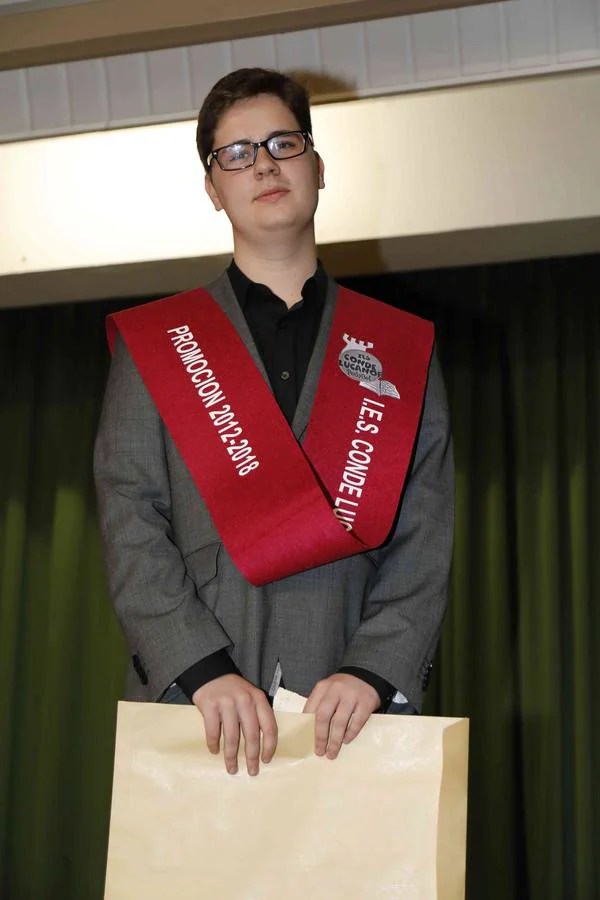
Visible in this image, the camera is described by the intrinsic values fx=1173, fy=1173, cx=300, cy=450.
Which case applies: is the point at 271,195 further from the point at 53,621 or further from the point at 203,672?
the point at 53,621

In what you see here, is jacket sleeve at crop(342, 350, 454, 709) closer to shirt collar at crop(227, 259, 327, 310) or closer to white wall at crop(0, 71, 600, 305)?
shirt collar at crop(227, 259, 327, 310)

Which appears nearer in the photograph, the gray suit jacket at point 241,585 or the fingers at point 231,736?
the fingers at point 231,736

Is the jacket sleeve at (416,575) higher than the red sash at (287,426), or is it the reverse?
the red sash at (287,426)

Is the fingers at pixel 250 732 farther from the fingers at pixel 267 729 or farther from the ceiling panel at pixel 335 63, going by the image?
the ceiling panel at pixel 335 63

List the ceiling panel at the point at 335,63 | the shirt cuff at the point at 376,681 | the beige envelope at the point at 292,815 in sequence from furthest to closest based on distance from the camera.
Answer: the ceiling panel at the point at 335,63 → the shirt cuff at the point at 376,681 → the beige envelope at the point at 292,815

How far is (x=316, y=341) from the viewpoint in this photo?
56.7 inches

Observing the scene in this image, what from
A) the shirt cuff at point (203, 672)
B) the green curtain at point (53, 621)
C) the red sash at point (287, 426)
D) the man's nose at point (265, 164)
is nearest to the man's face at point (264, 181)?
the man's nose at point (265, 164)

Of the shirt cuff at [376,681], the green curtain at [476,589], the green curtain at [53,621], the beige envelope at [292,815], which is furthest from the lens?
the green curtain at [53,621]

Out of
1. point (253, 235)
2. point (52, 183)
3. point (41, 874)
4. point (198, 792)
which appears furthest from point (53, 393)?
point (198, 792)

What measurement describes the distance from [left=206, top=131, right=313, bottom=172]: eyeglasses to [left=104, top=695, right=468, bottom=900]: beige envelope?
0.68 m

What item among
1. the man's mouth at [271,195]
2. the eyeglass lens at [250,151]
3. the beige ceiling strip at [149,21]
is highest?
the beige ceiling strip at [149,21]

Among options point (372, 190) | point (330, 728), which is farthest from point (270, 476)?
point (372, 190)

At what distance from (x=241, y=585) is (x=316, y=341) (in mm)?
323

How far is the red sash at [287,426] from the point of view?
127cm
